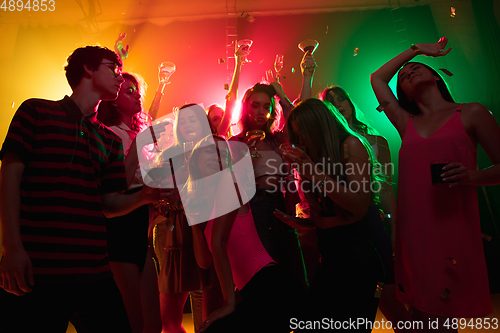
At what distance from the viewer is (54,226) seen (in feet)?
3.29

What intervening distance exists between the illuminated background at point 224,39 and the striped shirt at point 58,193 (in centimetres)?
346

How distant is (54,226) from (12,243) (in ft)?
0.40

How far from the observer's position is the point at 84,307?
1.04m

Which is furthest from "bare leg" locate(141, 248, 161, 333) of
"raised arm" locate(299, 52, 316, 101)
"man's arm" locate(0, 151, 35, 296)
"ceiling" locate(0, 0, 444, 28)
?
"ceiling" locate(0, 0, 444, 28)

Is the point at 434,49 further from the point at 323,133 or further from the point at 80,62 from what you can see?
the point at 80,62

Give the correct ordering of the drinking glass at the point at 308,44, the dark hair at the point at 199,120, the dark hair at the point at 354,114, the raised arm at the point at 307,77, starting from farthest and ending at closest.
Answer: the drinking glass at the point at 308,44 → the raised arm at the point at 307,77 → the dark hair at the point at 354,114 → the dark hair at the point at 199,120

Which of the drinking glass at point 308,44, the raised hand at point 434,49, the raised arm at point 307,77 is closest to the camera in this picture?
the raised hand at point 434,49

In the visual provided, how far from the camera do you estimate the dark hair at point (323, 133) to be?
4.44 feet

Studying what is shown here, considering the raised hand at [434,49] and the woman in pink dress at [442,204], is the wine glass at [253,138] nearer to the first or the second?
the woman in pink dress at [442,204]

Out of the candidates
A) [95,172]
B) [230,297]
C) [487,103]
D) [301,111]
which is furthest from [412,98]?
[487,103]

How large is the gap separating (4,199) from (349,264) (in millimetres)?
1240

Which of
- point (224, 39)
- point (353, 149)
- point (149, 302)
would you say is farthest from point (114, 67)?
point (224, 39)

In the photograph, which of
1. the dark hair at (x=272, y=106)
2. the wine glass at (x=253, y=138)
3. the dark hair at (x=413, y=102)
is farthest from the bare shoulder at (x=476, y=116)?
the dark hair at (x=272, y=106)

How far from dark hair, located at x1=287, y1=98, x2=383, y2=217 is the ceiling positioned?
3846mm
